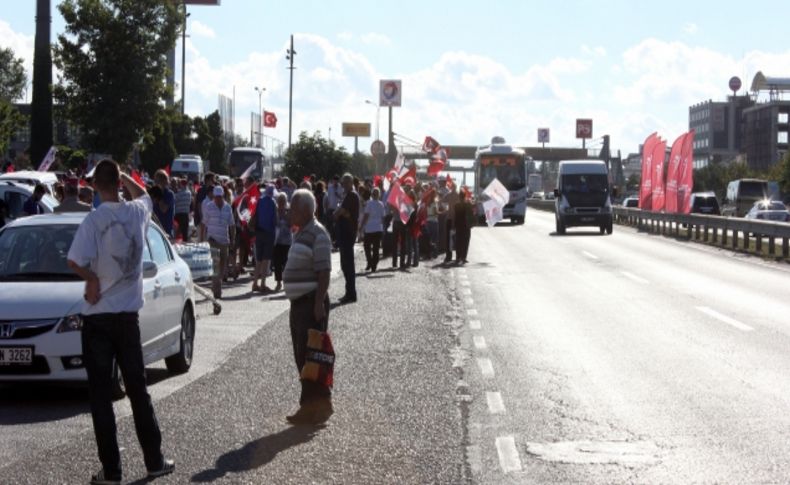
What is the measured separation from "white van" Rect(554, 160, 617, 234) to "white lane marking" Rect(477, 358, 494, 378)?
39480mm

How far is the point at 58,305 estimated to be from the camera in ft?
35.8

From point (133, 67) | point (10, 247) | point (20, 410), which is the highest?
point (133, 67)

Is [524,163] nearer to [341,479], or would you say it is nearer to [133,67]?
[133,67]

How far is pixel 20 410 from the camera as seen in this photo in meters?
10.8

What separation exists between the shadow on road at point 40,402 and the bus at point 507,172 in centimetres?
5081

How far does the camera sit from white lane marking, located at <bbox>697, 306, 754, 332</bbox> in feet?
54.7

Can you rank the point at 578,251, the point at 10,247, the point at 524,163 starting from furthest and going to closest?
the point at 524,163 → the point at 578,251 → the point at 10,247

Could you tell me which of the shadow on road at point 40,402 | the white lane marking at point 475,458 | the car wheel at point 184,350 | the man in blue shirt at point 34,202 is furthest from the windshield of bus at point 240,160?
the white lane marking at point 475,458

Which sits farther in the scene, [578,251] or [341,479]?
[578,251]

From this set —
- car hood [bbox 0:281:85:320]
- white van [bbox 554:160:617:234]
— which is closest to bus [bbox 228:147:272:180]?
white van [bbox 554:160:617:234]

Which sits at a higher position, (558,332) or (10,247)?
(10,247)

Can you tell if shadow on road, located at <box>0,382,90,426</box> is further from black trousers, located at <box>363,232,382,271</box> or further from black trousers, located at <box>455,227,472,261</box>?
black trousers, located at <box>455,227,472,261</box>

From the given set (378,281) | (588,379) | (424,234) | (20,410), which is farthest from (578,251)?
(20,410)

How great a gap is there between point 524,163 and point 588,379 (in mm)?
52604
